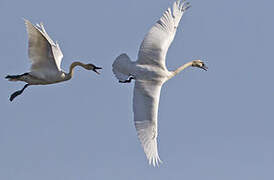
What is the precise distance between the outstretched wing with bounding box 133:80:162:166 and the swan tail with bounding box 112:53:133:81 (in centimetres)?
57

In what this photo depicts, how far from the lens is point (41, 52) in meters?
33.5

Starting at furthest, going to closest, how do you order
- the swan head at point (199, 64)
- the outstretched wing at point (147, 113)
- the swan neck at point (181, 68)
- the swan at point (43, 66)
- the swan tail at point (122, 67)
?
the swan head at point (199, 64) → the swan neck at point (181, 68) → the swan tail at point (122, 67) → the swan at point (43, 66) → the outstretched wing at point (147, 113)

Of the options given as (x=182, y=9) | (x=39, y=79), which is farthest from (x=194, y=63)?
(x=39, y=79)

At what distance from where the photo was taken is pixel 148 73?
34094mm

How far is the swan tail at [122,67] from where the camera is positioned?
34312 millimetres

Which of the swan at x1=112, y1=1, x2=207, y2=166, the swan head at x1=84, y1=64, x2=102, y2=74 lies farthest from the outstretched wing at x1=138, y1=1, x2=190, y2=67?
the swan head at x1=84, y1=64, x2=102, y2=74

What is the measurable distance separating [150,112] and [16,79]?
5.10 meters

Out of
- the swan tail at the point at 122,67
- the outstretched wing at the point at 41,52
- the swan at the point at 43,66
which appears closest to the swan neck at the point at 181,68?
the swan tail at the point at 122,67

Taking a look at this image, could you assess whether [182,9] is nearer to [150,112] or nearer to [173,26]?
[173,26]

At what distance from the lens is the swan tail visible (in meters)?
34.3

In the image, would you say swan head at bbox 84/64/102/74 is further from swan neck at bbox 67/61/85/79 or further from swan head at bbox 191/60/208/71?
swan head at bbox 191/60/208/71

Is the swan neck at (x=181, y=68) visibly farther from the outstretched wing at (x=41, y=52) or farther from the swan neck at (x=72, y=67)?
the outstretched wing at (x=41, y=52)

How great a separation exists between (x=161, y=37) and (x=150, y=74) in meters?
2.21

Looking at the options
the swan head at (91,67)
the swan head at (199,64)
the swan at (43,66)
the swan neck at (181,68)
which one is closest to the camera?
A: the swan at (43,66)
